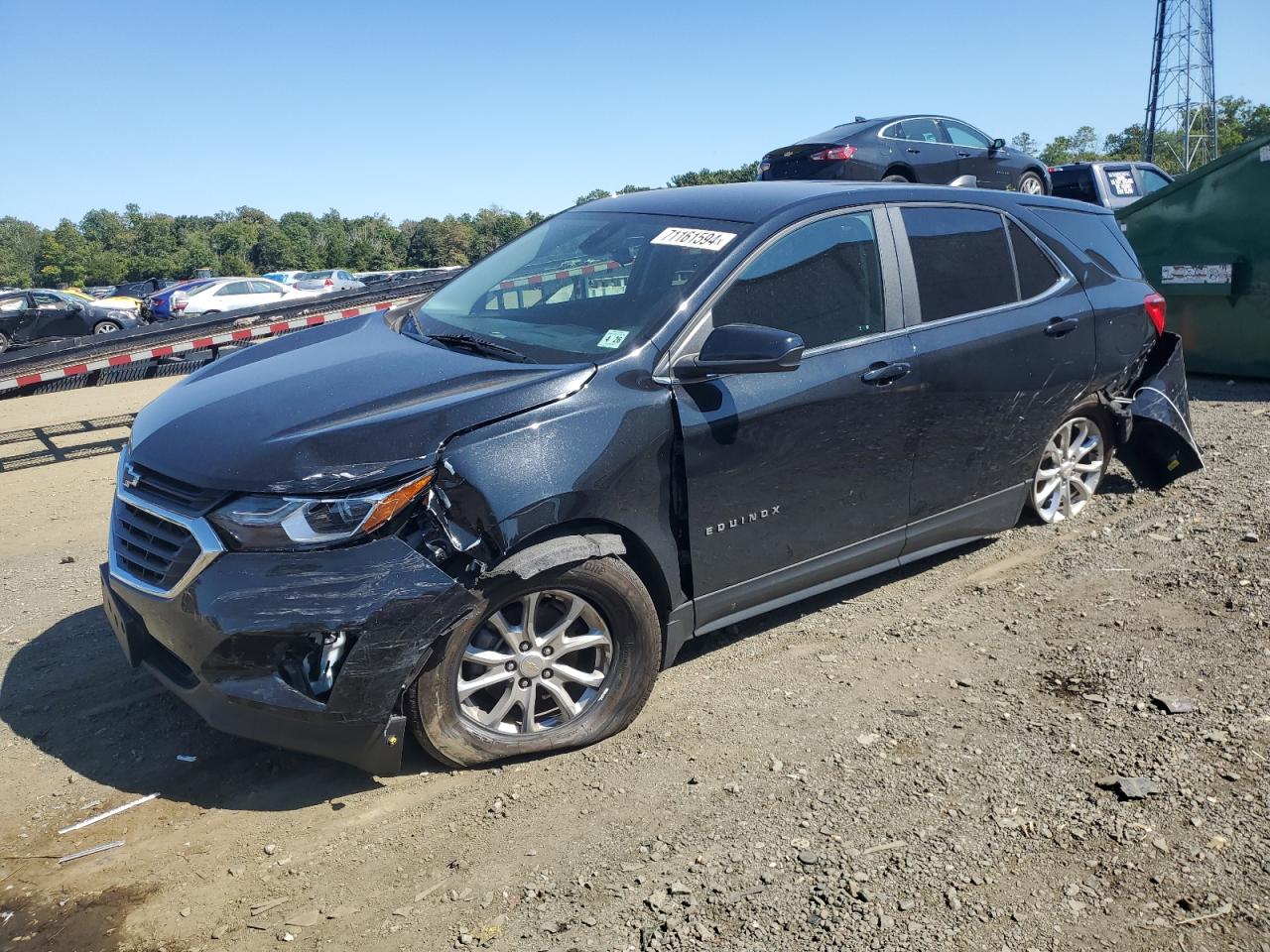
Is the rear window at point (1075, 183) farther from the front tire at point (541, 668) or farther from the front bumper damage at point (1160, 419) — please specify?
the front tire at point (541, 668)

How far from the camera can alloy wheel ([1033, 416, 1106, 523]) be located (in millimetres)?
5402

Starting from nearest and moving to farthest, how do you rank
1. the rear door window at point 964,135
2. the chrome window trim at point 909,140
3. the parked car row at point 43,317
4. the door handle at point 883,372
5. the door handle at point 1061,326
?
the door handle at point 883,372 < the door handle at point 1061,326 < the chrome window trim at point 909,140 < the rear door window at point 964,135 < the parked car row at point 43,317

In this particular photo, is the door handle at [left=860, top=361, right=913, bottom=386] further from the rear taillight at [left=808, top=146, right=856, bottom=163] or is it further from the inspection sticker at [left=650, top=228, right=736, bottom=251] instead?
the rear taillight at [left=808, top=146, right=856, bottom=163]

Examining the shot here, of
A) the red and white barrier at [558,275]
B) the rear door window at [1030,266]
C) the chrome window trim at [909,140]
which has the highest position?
the chrome window trim at [909,140]

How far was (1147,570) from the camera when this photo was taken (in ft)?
16.4

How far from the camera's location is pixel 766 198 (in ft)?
14.0

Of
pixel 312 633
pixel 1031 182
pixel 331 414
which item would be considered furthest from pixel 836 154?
pixel 312 633

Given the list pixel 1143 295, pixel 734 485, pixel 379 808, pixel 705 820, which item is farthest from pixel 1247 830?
pixel 1143 295

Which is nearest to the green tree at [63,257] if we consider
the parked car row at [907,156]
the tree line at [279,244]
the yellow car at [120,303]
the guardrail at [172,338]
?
the tree line at [279,244]

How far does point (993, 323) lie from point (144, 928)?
4.01 metres

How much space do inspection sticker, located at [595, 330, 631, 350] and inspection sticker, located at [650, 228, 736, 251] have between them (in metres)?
0.54

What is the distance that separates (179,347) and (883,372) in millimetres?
8725

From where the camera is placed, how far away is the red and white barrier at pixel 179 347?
9.91 meters

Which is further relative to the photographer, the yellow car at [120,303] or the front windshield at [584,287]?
the yellow car at [120,303]
